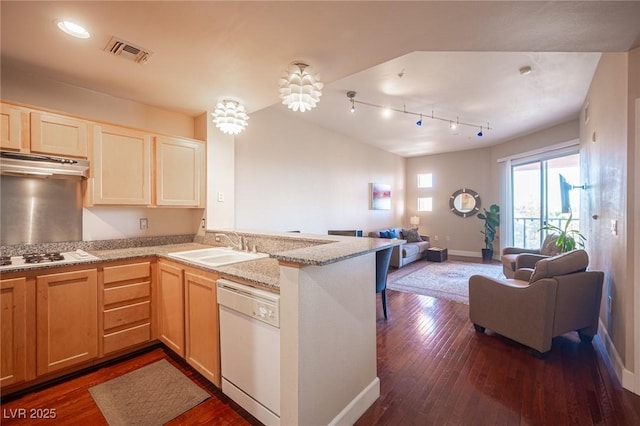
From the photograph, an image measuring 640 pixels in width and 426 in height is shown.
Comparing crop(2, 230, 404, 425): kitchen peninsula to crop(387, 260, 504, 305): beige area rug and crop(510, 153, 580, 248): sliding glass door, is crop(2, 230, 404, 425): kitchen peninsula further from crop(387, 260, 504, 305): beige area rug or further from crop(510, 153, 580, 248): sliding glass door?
crop(510, 153, 580, 248): sliding glass door

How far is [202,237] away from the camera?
3.25 m

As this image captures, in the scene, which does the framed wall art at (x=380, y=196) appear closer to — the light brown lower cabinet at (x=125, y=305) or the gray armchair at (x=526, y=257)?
the gray armchair at (x=526, y=257)

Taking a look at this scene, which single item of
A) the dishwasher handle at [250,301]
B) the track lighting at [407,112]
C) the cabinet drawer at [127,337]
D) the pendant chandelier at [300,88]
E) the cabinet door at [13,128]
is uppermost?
the track lighting at [407,112]

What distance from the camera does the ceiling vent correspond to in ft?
6.32

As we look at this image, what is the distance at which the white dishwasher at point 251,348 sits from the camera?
1.52 meters

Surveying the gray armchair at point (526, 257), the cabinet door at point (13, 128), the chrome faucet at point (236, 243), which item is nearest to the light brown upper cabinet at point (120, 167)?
the cabinet door at point (13, 128)

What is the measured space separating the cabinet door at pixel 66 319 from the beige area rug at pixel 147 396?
1.09 feet

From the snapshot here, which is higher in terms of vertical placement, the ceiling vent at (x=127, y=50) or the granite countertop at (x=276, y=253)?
the ceiling vent at (x=127, y=50)

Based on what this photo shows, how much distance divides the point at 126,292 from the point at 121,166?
3.84ft

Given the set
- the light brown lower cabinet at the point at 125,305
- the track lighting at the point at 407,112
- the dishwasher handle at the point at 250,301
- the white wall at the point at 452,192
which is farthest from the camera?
the white wall at the point at 452,192

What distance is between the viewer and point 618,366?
2.10 metres

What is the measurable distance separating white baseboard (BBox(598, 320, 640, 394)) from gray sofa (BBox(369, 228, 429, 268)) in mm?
3084

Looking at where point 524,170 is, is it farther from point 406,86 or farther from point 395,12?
point 395,12

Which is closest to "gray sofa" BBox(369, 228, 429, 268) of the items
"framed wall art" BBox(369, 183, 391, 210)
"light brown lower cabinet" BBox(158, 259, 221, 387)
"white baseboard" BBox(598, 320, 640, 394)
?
"framed wall art" BBox(369, 183, 391, 210)
